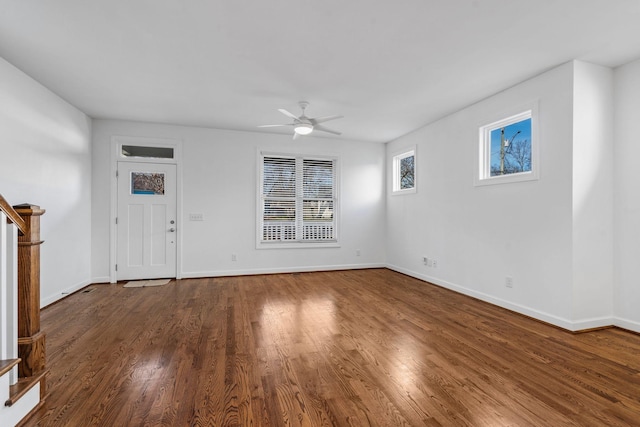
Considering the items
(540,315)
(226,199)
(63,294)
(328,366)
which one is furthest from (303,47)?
(63,294)

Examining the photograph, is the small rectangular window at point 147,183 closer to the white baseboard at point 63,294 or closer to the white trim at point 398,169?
the white baseboard at point 63,294

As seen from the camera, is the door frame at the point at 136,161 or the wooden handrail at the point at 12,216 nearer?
the wooden handrail at the point at 12,216

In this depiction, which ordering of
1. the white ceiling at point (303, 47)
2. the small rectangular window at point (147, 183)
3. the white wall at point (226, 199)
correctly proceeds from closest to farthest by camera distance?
the white ceiling at point (303, 47), the white wall at point (226, 199), the small rectangular window at point (147, 183)

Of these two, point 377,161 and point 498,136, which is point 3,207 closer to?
point 498,136

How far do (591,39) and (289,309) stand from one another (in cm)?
405

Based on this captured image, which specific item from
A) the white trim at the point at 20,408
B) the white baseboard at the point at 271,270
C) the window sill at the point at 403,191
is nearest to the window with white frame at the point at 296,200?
the white baseboard at the point at 271,270

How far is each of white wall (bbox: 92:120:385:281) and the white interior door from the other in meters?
0.20

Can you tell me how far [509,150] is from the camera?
386 cm

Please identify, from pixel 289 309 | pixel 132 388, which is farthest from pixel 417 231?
pixel 132 388

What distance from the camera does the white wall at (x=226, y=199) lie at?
5055mm

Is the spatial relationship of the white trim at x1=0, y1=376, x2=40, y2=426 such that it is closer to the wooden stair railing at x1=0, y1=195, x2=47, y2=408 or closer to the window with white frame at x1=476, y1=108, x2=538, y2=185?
the wooden stair railing at x1=0, y1=195, x2=47, y2=408

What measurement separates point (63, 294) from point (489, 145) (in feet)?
20.5

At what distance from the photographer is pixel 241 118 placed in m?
4.95

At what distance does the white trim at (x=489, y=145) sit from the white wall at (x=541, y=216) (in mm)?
55
